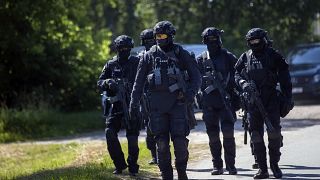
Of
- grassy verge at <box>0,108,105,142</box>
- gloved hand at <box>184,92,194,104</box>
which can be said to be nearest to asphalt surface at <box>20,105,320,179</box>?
gloved hand at <box>184,92,194,104</box>

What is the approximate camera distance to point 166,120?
7922 mm

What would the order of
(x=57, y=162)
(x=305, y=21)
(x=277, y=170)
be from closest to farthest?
(x=277, y=170)
(x=57, y=162)
(x=305, y=21)

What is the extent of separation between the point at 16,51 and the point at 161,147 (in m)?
14.6

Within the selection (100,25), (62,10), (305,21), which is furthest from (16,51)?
(100,25)

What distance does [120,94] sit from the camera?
9227 millimetres

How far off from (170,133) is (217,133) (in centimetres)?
158

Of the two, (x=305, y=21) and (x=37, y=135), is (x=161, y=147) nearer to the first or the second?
(x=37, y=135)

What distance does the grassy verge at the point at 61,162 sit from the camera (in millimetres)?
9430

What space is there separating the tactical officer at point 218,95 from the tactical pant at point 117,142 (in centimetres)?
109

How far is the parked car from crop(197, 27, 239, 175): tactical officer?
33.3 ft

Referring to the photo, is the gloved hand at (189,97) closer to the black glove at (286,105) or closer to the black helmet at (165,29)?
the black helmet at (165,29)

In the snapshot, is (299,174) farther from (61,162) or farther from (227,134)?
(61,162)

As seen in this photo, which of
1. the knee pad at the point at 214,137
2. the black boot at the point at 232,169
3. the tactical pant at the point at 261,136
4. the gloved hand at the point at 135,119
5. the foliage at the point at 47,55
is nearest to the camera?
the tactical pant at the point at 261,136

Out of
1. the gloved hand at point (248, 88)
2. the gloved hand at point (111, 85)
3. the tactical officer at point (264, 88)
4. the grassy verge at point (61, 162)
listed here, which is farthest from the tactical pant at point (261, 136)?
the gloved hand at point (111, 85)
